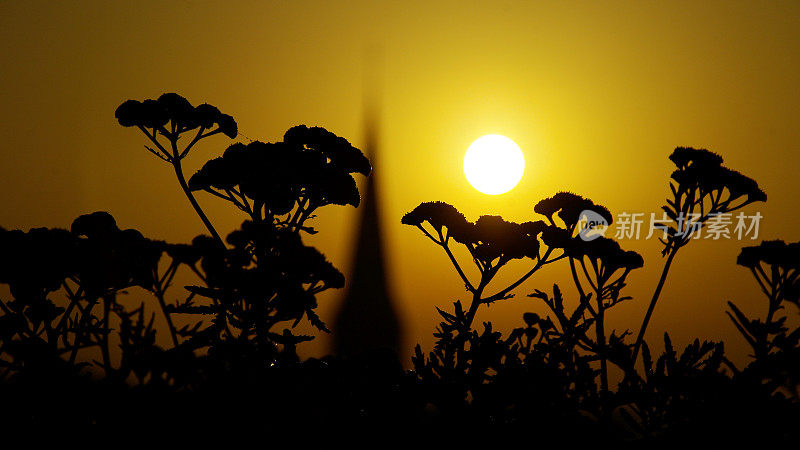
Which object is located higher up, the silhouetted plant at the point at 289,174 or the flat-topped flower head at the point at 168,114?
the flat-topped flower head at the point at 168,114

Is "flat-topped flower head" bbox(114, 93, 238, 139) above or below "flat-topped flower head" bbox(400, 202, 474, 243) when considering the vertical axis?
above

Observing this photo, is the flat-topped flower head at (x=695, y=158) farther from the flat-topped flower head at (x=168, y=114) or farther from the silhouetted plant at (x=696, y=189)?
the flat-topped flower head at (x=168, y=114)

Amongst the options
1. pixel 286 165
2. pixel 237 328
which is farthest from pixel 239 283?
pixel 286 165

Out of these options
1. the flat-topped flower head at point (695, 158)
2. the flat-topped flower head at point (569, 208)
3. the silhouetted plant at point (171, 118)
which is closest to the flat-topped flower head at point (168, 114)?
the silhouetted plant at point (171, 118)

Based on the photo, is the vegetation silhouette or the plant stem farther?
the plant stem

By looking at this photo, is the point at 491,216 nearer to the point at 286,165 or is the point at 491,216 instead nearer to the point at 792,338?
the point at 286,165

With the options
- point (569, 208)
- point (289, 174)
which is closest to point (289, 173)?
point (289, 174)

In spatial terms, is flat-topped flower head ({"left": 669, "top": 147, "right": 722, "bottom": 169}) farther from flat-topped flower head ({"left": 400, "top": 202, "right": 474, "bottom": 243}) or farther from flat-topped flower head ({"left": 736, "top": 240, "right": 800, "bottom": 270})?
flat-topped flower head ({"left": 400, "top": 202, "right": 474, "bottom": 243})

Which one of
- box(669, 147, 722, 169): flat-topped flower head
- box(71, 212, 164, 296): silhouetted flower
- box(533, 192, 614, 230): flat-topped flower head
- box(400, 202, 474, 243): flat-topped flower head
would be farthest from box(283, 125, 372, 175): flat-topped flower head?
box(669, 147, 722, 169): flat-topped flower head

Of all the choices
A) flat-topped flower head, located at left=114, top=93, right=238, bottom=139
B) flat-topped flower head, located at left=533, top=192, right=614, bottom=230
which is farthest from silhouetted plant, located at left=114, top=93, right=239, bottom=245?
flat-topped flower head, located at left=533, top=192, right=614, bottom=230

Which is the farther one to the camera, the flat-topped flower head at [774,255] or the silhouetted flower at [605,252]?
the silhouetted flower at [605,252]

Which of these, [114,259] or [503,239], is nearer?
[114,259]

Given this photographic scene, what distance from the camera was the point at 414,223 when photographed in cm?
1120

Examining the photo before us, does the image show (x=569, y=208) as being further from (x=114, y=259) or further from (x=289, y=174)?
(x=114, y=259)
